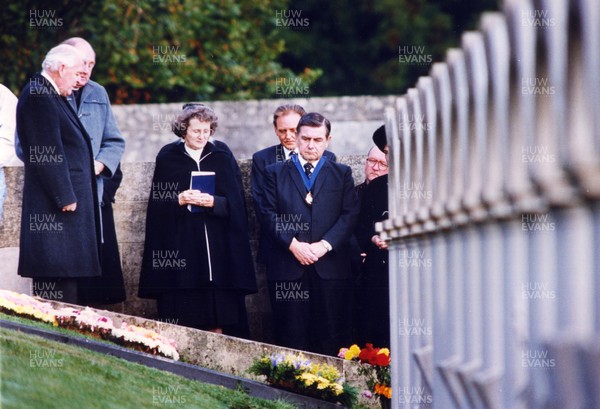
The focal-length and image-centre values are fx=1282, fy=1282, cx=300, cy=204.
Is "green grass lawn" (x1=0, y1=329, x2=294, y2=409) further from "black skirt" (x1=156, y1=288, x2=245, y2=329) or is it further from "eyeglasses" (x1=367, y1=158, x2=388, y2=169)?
"eyeglasses" (x1=367, y1=158, x2=388, y2=169)

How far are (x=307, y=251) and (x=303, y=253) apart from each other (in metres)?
0.03

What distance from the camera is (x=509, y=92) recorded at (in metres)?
3.35

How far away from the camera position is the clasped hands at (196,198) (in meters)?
9.50

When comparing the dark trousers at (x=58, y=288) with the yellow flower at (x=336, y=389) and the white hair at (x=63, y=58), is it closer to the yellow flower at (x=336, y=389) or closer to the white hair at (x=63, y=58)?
the white hair at (x=63, y=58)

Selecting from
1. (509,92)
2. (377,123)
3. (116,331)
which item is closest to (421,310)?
(509,92)

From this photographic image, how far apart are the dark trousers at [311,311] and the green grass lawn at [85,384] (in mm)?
2276

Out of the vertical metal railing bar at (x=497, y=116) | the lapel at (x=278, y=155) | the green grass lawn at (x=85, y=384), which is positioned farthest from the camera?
the lapel at (x=278, y=155)

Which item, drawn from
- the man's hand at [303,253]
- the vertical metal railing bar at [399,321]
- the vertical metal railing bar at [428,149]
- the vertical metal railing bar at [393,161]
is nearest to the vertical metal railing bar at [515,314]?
the vertical metal railing bar at [428,149]

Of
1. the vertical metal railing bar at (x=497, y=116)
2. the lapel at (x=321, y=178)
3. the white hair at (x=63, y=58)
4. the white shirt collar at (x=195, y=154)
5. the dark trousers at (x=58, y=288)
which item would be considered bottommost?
the dark trousers at (x=58, y=288)

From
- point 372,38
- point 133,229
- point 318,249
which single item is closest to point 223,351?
point 318,249

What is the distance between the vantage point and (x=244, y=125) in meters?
14.0

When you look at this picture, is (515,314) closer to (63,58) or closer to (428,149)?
(428,149)

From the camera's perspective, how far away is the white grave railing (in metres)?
2.79

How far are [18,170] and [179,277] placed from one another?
6.21 ft
